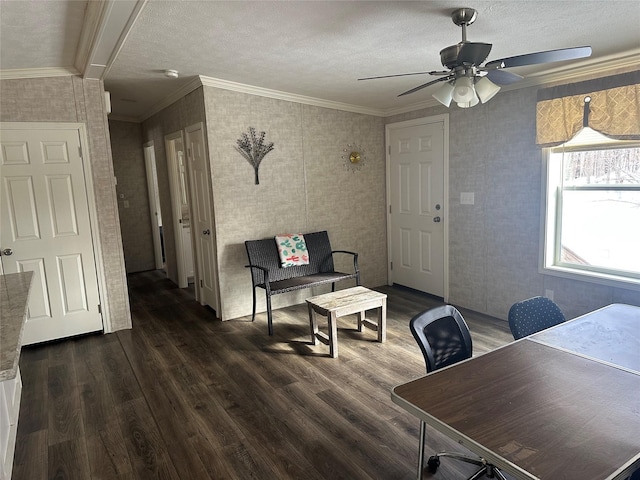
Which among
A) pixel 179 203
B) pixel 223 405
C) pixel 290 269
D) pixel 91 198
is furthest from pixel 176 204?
pixel 223 405

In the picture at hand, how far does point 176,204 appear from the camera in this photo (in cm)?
548

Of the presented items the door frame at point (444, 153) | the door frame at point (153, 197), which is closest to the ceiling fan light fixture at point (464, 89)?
the door frame at point (444, 153)

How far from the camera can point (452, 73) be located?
2.19 meters

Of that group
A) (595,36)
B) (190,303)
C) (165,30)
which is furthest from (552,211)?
(190,303)

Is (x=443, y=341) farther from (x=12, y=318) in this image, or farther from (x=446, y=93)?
(x=12, y=318)

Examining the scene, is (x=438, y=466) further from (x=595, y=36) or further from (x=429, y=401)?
(x=595, y=36)

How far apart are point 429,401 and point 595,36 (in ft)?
8.59

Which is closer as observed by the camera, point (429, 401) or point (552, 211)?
point (429, 401)

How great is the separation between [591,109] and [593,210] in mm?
819

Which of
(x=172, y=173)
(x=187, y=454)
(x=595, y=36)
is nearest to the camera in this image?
(x=187, y=454)

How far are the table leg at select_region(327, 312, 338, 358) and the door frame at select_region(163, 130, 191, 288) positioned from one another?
2.81 metres

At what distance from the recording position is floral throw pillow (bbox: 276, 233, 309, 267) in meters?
4.41

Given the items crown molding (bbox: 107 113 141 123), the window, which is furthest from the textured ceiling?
crown molding (bbox: 107 113 141 123)

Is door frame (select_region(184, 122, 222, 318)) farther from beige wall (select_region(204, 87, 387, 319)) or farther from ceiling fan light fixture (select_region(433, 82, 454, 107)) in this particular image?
ceiling fan light fixture (select_region(433, 82, 454, 107))
